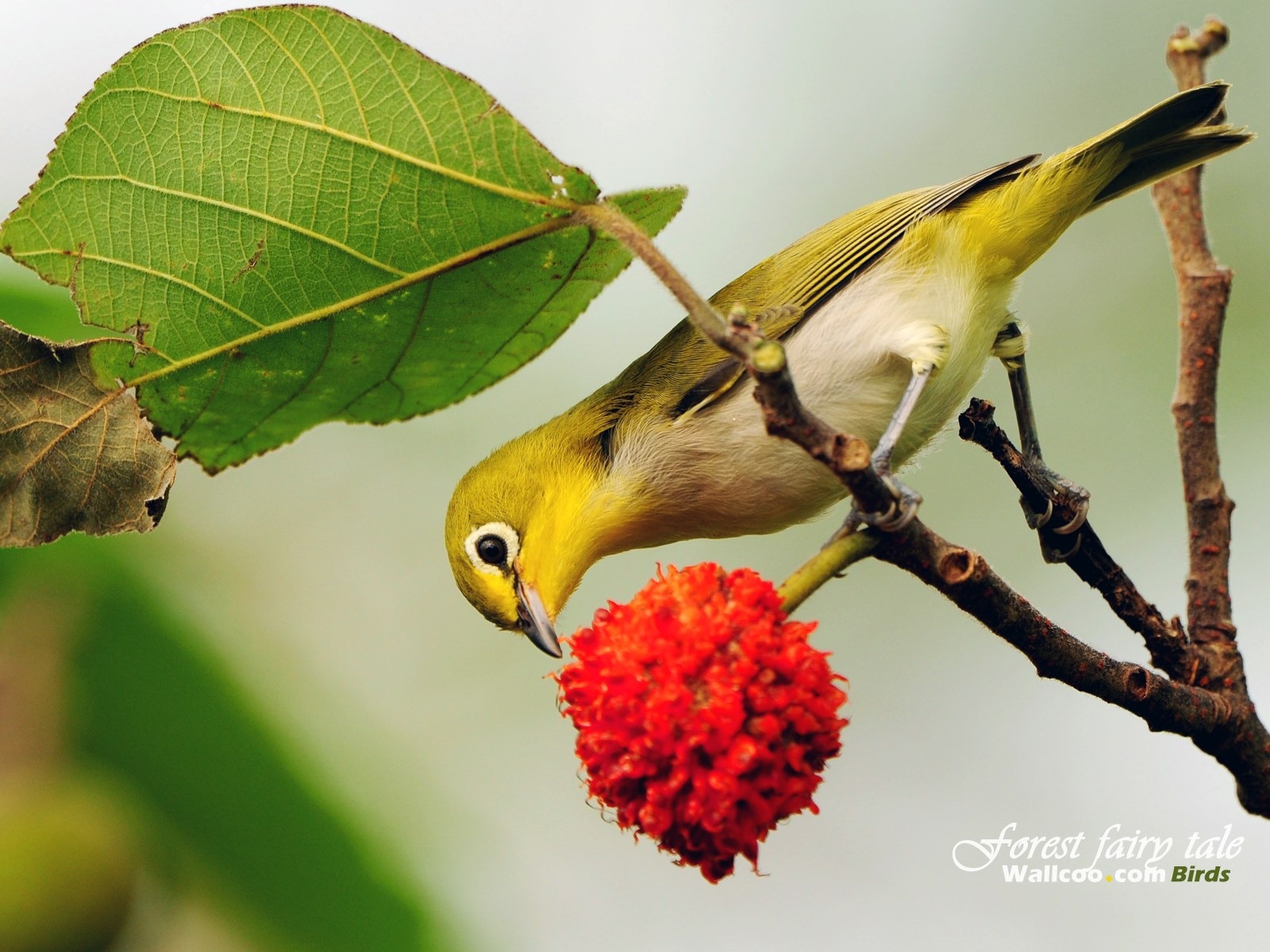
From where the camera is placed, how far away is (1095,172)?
11.7ft

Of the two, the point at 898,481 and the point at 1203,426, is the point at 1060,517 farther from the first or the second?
the point at 898,481

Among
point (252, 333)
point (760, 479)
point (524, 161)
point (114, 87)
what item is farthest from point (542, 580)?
point (114, 87)

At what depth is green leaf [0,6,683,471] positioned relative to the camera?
2.41 meters

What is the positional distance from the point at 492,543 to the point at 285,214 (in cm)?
157

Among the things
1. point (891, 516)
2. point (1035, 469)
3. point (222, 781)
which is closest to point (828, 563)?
point (891, 516)

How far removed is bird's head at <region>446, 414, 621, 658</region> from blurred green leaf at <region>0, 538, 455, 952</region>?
100 centimetres

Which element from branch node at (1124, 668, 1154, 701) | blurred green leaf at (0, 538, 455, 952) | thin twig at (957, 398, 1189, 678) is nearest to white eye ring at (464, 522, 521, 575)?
blurred green leaf at (0, 538, 455, 952)

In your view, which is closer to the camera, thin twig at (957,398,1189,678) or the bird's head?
thin twig at (957,398,1189,678)

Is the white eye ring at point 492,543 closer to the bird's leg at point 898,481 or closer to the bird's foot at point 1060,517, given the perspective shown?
the bird's leg at point 898,481

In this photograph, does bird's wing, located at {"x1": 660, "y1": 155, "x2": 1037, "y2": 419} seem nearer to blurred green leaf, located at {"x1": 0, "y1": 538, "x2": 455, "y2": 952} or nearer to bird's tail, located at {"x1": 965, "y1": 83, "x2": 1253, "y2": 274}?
bird's tail, located at {"x1": 965, "y1": 83, "x2": 1253, "y2": 274}

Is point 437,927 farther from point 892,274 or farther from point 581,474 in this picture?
point 892,274

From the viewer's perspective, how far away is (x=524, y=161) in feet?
7.93

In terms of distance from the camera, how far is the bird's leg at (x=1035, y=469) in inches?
119

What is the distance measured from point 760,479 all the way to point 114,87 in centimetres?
215
